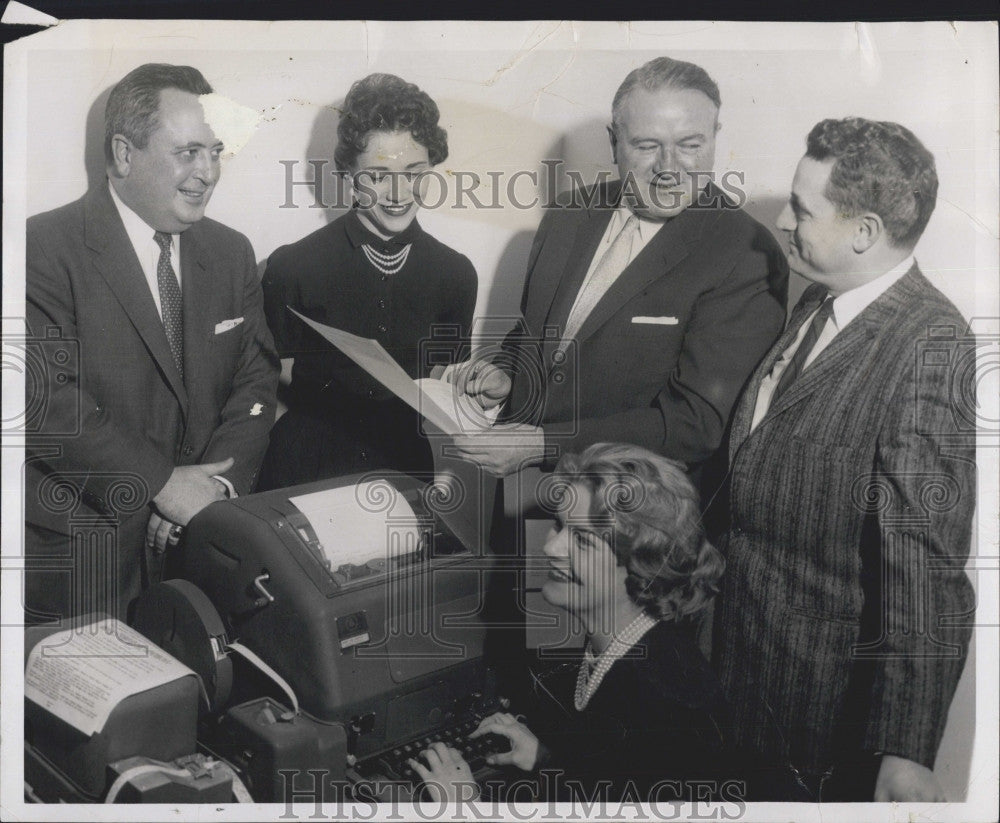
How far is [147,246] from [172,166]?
0.24 m

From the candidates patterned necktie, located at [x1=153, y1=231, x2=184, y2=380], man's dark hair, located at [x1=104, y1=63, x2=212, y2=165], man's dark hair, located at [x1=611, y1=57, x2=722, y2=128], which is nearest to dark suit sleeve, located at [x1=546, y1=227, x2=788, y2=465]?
man's dark hair, located at [x1=611, y1=57, x2=722, y2=128]

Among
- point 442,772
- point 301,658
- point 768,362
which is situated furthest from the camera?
point 768,362

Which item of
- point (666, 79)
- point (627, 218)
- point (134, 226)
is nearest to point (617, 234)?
point (627, 218)

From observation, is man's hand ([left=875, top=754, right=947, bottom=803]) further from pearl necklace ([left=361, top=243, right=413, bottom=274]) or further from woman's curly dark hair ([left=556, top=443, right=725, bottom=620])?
pearl necklace ([left=361, top=243, right=413, bottom=274])

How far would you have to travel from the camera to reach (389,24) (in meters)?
2.85

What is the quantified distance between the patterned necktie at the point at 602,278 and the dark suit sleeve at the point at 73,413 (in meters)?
1.24

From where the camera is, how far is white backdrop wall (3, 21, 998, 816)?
2.82 m

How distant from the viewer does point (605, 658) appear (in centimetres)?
262

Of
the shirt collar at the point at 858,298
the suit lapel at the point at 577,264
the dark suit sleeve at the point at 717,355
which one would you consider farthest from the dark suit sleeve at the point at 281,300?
the shirt collar at the point at 858,298

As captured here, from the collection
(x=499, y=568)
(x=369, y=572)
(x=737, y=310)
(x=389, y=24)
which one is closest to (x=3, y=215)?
(x=389, y=24)

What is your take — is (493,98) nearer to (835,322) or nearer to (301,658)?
(835,322)

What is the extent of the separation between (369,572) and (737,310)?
4.07 ft

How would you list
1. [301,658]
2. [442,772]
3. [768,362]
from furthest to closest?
[768,362] → [442,772] → [301,658]

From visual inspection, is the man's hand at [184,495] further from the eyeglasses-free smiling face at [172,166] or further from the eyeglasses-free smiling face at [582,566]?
the eyeglasses-free smiling face at [582,566]
